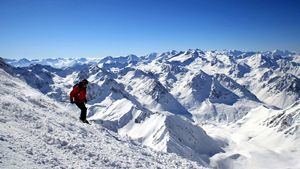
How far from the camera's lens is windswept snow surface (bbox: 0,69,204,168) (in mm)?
17188

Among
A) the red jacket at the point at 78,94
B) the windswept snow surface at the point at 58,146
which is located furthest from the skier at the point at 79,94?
the windswept snow surface at the point at 58,146

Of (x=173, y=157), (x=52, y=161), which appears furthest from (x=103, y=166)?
(x=173, y=157)

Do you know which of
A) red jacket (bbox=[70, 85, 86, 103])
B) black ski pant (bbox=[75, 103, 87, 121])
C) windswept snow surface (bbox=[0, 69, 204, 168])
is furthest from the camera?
black ski pant (bbox=[75, 103, 87, 121])

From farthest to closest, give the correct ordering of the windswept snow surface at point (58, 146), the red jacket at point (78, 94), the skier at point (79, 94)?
1. the red jacket at point (78, 94)
2. the skier at point (79, 94)
3. the windswept snow surface at point (58, 146)

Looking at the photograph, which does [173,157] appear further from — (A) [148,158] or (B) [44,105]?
(B) [44,105]

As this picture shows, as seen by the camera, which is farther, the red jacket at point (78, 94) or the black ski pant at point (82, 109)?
the black ski pant at point (82, 109)

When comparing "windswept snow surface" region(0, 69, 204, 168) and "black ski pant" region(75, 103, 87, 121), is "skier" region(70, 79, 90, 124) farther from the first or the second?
"windswept snow surface" region(0, 69, 204, 168)

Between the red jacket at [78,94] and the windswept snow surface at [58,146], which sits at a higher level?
the red jacket at [78,94]

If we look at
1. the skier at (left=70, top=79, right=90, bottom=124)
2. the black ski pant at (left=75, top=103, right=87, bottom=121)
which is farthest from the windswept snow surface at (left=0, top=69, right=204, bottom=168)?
the skier at (left=70, top=79, right=90, bottom=124)

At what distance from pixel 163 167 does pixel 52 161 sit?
819cm

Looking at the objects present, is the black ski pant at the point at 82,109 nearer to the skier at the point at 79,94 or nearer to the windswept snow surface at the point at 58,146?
the skier at the point at 79,94

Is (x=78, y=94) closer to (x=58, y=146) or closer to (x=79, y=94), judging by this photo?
(x=79, y=94)

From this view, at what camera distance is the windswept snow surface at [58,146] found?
56.4 feet

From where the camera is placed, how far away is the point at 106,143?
943 inches
